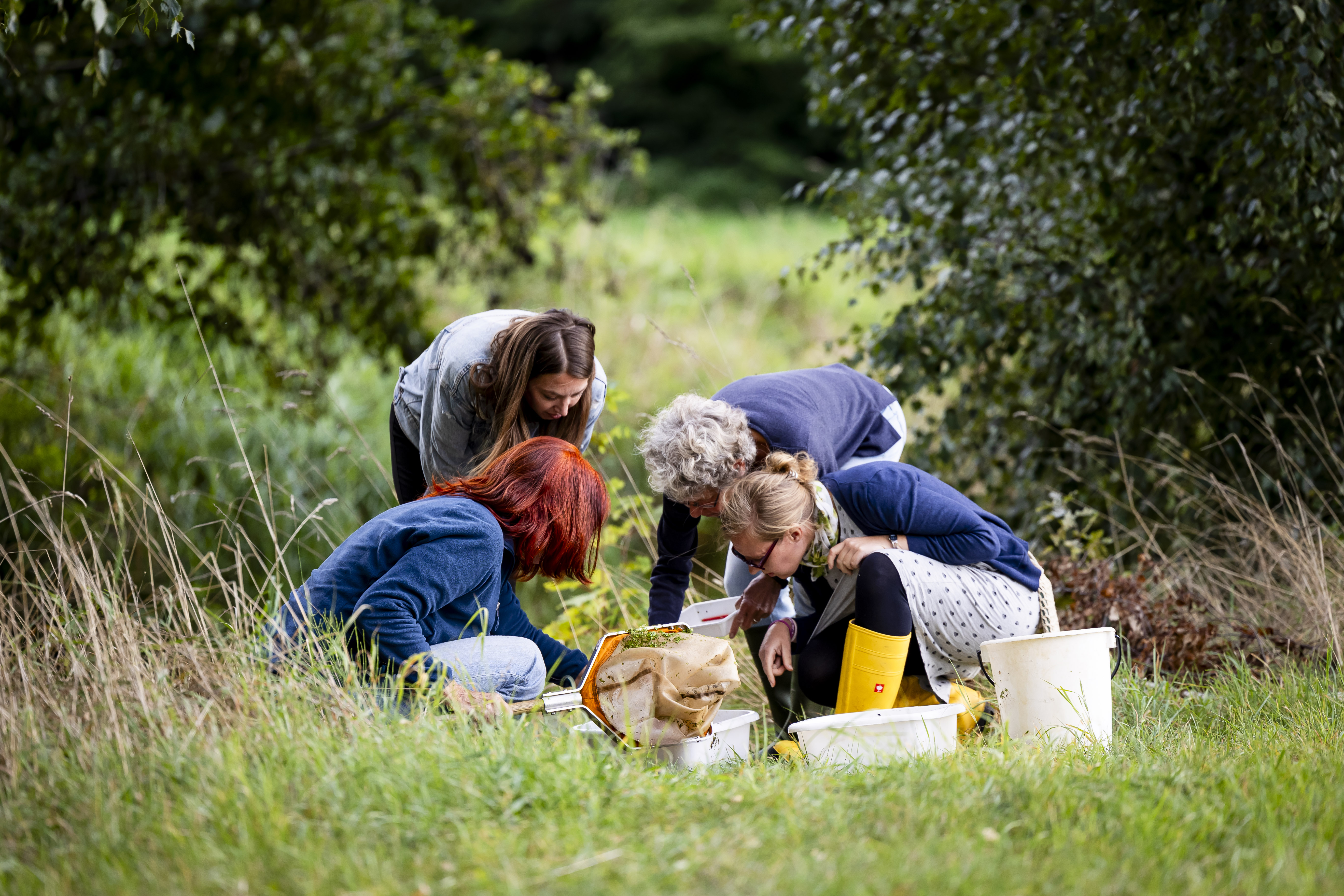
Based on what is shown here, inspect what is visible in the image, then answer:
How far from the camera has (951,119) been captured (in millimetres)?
4426

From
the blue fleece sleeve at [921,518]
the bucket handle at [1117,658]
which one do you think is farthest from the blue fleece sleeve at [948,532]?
the bucket handle at [1117,658]

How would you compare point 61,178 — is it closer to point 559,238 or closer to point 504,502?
point 559,238

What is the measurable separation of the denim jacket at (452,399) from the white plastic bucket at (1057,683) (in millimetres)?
1284

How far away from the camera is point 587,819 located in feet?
6.43

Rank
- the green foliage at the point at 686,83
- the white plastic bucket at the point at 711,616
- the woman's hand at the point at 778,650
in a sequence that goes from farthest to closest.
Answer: the green foliage at the point at 686,83, the white plastic bucket at the point at 711,616, the woman's hand at the point at 778,650

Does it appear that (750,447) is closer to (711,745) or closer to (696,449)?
(696,449)

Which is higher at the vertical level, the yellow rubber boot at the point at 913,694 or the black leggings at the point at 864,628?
the black leggings at the point at 864,628

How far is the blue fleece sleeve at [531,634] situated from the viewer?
2857 mm

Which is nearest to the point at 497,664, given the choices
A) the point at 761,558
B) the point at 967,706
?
the point at 761,558

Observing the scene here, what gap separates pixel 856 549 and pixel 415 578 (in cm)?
107

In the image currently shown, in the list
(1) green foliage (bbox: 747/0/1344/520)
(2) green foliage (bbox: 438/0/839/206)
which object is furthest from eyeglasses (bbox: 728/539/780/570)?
(2) green foliage (bbox: 438/0/839/206)

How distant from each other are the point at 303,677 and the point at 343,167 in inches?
162

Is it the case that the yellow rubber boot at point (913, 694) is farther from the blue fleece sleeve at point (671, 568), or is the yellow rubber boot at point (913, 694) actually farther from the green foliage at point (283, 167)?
the green foliage at point (283, 167)

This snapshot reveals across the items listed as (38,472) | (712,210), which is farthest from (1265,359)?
(712,210)
